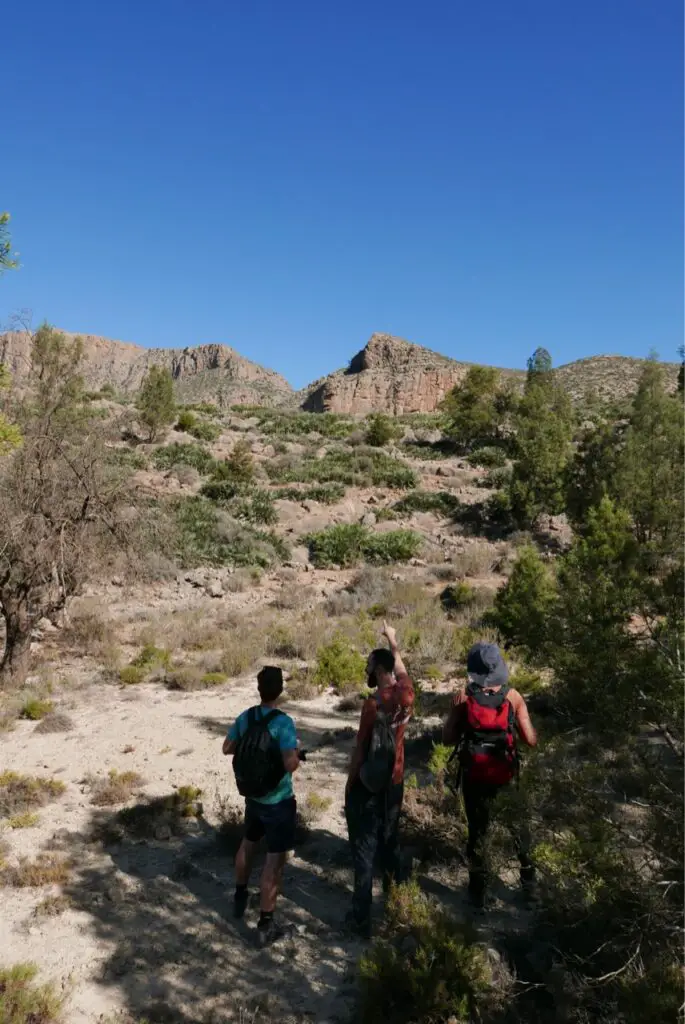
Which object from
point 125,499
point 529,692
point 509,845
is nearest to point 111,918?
point 509,845

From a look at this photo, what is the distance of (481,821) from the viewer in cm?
393

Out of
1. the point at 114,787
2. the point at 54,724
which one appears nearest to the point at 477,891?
the point at 114,787

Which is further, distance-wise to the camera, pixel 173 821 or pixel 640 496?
pixel 640 496

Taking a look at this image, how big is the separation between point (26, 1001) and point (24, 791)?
281 centimetres

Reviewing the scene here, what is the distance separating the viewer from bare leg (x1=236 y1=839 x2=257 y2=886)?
4.08 m

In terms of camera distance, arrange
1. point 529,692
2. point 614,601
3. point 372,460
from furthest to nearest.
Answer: point 372,460, point 529,692, point 614,601

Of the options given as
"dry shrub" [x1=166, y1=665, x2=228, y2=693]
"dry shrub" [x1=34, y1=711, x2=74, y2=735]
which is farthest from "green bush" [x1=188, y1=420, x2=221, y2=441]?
"dry shrub" [x1=34, y1=711, x2=74, y2=735]

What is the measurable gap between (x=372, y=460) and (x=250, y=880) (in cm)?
2246

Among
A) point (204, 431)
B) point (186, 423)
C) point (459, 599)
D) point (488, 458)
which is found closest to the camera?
point (459, 599)

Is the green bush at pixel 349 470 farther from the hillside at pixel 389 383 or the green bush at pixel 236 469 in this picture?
the hillside at pixel 389 383

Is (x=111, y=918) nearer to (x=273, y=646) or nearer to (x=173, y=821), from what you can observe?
(x=173, y=821)

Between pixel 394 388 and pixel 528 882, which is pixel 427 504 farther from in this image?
pixel 394 388

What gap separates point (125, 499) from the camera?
365 inches

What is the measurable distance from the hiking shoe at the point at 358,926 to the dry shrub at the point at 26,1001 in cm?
163
